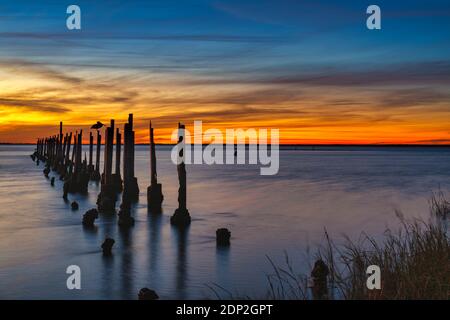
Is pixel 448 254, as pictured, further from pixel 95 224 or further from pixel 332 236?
pixel 95 224

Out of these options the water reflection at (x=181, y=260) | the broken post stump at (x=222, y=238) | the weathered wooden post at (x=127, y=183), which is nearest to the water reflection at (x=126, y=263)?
the weathered wooden post at (x=127, y=183)

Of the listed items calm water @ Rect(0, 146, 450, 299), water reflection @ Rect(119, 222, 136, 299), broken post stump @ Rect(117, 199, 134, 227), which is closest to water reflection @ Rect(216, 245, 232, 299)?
calm water @ Rect(0, 146, 450, 299)

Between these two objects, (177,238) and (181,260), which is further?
(177,238)

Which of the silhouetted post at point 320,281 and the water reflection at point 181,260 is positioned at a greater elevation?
the silhouetted post at point 320,281

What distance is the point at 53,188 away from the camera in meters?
35.2

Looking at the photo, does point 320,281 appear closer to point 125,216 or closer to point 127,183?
point 125,216

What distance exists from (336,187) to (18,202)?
806 inches

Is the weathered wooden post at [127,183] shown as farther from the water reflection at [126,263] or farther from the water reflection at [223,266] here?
the water reflection at [223,266]

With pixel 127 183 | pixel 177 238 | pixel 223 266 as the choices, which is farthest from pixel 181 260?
pixel 127 183

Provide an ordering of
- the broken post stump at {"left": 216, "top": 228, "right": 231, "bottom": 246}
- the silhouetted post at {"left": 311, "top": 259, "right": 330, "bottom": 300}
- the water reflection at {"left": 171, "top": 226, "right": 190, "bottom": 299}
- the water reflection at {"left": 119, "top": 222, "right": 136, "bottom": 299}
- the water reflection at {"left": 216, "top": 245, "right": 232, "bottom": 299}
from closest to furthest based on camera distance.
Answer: the silhouetted post at {"left": 311, "top": 259, "right": 330, "bottom": 300} → the water reflection at {"left": 119, "top": 222, "right": 136, "bottom": 299} → the water reflection at {"left": 171, "top": 226, "right": 190, "bottom": 299} → the water reflection at {"left": 216, "top": 245, "right": 232, "bottom": 299} → the broken post stump at {"left": 216, "top": 228, "right": 231, "bottom": 246}

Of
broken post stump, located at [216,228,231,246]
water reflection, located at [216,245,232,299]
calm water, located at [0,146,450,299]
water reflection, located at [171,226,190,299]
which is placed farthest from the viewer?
broken post stump, located at [216,228,231,246]

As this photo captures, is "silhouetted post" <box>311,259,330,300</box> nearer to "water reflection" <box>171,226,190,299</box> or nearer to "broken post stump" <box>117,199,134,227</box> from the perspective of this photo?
"water reflection" <box>171,226,190,299</box>
